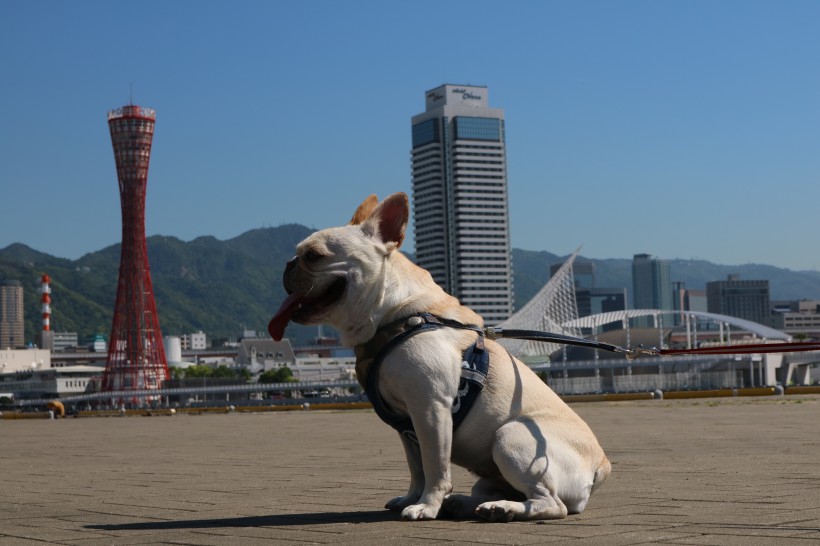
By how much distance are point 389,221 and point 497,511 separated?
1.64m

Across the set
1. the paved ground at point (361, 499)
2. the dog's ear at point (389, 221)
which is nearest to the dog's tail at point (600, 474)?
the paved ground at point (361, 499)

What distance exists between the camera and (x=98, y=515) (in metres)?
7.37

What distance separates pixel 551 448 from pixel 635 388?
8576 cm

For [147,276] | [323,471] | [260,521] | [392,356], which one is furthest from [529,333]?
[147,276]

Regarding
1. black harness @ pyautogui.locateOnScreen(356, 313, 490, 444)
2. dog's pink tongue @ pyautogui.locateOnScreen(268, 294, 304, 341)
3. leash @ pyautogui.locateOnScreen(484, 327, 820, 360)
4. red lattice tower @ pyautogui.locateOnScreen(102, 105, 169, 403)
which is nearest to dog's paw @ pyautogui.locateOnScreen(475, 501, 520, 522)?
black harness @ pyautogui.locateOnScreen(356, 313, 490, 444)

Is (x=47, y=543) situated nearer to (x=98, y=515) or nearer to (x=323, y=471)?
(x=98, y=515)

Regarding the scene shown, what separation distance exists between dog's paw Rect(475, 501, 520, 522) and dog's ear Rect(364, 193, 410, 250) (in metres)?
1.45

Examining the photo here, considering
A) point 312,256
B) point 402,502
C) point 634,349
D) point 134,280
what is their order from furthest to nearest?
1. point 134,280
2. point 634,349
3. point 402,502
4. point 312,256

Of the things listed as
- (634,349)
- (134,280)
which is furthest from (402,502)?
(134,280)

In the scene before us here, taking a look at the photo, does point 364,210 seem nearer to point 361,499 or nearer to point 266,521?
point 266,521

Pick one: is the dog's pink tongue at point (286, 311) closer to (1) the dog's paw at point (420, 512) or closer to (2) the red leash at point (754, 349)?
(1) the dog's paw at point (420, 512)

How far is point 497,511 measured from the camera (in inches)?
233

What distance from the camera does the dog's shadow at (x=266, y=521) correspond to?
6.40 metres

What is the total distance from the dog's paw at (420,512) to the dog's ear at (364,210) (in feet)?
5.20
